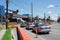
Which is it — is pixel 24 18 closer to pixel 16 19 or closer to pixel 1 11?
pixel 16 19

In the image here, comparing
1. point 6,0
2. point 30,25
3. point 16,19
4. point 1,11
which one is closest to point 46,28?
point 30,25

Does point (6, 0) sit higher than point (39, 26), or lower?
higher

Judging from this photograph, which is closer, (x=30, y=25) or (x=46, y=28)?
(x=46, y=28)

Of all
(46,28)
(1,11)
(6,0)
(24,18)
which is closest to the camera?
(46,28)

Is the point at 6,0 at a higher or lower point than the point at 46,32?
higher

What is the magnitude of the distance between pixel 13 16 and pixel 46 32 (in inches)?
2985

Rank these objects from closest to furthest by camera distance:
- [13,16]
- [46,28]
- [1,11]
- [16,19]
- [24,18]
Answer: [46,28]
[1,11]
[13,16]
[16,19]
[24,18]

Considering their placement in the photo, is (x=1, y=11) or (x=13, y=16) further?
(x=13, y=16)

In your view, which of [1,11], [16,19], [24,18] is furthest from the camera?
[24,18]

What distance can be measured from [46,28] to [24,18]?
103m

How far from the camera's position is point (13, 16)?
100m

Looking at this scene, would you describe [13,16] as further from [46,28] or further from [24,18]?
[46,28]

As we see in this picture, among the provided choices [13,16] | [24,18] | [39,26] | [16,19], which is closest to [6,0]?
[39,26]

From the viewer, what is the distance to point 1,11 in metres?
52.8
